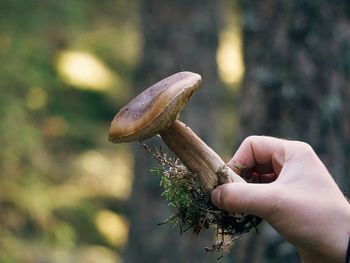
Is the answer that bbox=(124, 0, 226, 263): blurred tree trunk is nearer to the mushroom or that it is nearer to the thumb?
the mushroom

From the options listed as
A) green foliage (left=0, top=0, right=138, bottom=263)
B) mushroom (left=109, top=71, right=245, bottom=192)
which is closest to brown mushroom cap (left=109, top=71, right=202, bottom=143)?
mushroom (left=109, top=71, right=245, bottom=192)

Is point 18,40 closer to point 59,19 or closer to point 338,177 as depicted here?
point 59,19

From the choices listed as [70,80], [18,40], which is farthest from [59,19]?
[70,80]

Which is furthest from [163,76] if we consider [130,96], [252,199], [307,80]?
[252,199]

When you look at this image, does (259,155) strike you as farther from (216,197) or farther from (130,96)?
(130,96)

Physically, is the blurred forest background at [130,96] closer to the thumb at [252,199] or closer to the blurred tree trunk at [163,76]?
the blurred tree trunk at [163,76]

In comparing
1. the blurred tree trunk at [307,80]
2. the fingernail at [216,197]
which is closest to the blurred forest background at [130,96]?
the blurred tree trunk at [307,80]
